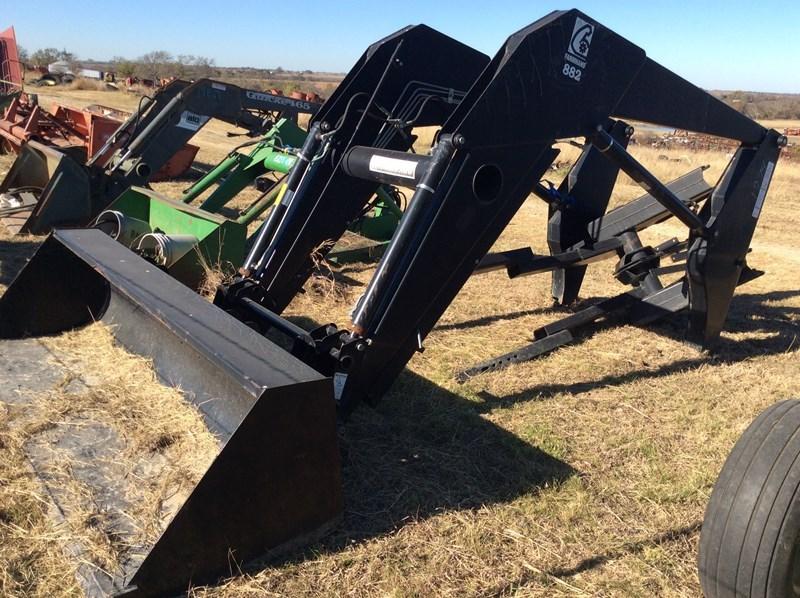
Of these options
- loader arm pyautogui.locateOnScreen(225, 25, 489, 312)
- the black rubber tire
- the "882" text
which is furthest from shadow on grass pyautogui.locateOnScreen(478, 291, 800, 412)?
the "882" text

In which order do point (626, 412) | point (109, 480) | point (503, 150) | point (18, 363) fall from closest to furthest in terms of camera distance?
point (109, 480), point (503, 150), point (18, 363), point (626, 412)

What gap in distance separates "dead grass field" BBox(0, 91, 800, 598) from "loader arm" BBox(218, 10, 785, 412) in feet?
1.89

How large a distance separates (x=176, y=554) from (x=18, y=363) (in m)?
1.92

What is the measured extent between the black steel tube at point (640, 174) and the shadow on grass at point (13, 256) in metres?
→ 4.69

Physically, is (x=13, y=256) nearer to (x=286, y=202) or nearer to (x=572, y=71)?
(x=286, y=202)

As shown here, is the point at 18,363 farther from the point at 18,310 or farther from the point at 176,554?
the point at 176,554

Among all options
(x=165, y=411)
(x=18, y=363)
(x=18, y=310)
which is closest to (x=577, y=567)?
(x=165, y=411)

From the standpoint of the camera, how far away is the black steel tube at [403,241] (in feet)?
10.6

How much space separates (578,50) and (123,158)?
5502 mm

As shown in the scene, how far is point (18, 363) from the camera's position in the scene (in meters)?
3.72

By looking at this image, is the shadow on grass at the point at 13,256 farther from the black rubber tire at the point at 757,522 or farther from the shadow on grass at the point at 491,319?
the black rubber tire at the point at 757,522

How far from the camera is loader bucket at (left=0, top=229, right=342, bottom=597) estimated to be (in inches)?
94.0

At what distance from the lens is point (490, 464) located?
3.55 meters

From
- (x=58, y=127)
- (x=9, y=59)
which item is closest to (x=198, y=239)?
(x=58, y=127)
